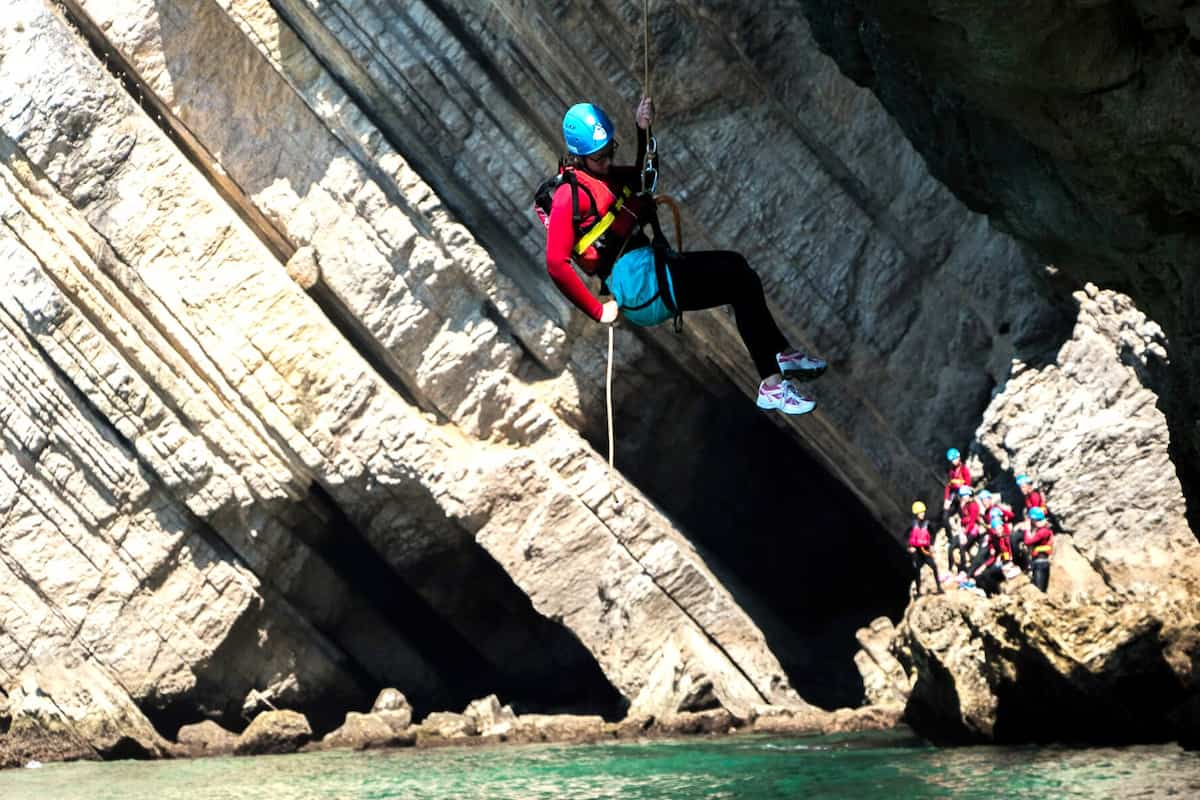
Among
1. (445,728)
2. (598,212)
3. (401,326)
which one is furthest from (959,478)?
(598,212)

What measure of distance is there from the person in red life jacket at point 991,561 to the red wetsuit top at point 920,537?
0.74 m

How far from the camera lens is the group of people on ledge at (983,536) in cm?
1708

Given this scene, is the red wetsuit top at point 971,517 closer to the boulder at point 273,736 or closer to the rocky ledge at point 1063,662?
the rocky ledge at point 1063,662

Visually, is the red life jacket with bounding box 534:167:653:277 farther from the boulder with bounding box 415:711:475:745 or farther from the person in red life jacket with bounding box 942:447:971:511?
the boulder with bounding box 415:711:475:745

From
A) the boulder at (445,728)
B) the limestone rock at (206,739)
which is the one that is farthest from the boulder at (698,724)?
the limestone rock at (206,739)

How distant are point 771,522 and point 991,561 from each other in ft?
18.1

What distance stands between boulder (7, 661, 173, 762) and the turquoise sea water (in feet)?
1.53

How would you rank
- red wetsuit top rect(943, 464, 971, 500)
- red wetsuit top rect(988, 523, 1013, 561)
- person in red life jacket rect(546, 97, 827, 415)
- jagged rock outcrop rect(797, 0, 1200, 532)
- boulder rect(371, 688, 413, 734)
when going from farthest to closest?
boulder rect(371, 688, 413, 734) → red wetsuit top rect(943, 464, 971, 500) → red wetsuit top rect(988, 523, 1013, 561) → person in red life jacket rect(546, 97, 827, 415) → jagged rock outcrop rect(797, 0, 1200, 532)

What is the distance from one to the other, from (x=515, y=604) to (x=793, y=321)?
20.1 feet

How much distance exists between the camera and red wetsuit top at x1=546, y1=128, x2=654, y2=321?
9.27 m

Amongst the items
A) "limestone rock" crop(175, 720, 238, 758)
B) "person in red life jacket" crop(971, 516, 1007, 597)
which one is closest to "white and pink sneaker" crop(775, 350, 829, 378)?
"person in red life jacket" crop(971, 516, 1007, 597)

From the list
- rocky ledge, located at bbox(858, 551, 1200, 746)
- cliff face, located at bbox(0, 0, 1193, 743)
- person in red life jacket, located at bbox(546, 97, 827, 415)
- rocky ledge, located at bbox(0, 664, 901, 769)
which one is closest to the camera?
person in red life jacket, located at bbox(546, 97, 827, 415)

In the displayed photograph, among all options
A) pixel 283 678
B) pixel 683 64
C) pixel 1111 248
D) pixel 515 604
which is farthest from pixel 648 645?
pixel 1111 248

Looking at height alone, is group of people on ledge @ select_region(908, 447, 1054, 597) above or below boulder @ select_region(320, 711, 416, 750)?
above
